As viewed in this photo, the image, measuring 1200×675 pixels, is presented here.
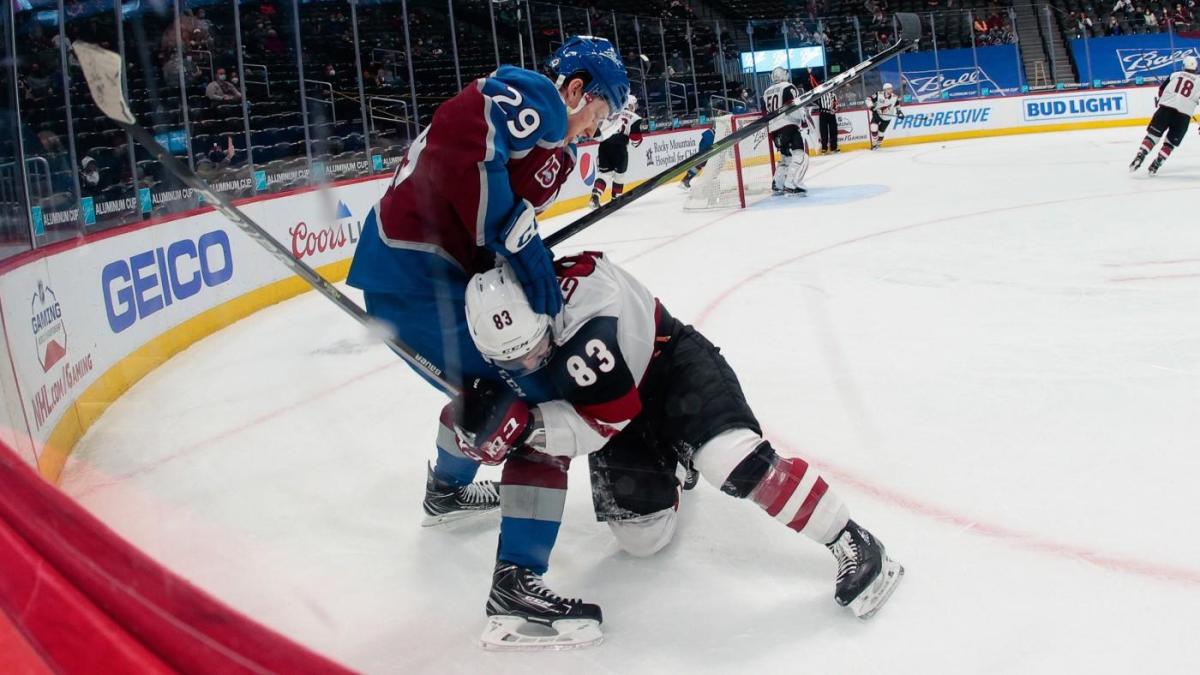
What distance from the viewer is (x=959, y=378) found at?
287 cm

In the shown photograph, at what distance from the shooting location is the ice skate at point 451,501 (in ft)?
6.68

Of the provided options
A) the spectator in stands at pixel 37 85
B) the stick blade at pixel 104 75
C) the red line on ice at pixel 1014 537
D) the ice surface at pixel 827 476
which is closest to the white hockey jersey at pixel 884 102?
the ice surface at pixel 827 476

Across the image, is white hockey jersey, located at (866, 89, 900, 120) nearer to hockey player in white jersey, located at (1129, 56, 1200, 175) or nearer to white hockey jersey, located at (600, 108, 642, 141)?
hockey player in white jersey, located at (1129, 56, 1200, 175)

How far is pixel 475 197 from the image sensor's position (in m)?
1.53

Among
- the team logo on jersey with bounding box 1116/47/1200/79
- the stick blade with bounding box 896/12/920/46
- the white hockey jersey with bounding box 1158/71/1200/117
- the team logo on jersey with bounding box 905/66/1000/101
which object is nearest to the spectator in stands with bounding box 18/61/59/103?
the stick blade with bounding box 896/12/920/46

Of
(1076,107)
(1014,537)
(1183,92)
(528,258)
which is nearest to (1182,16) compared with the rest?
(1076,107)

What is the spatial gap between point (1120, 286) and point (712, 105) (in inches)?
76.4

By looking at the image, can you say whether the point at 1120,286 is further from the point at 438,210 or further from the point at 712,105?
the point at 438,210

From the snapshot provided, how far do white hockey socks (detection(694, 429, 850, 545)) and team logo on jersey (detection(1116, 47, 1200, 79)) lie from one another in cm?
1553

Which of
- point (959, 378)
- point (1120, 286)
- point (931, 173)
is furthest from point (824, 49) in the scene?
point (959, 378)

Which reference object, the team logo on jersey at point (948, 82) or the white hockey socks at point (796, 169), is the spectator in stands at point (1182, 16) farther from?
the white hockey socks at point (796, 169)

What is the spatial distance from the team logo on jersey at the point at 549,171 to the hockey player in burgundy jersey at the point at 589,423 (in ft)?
0.51

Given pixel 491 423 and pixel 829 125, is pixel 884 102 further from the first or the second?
pixel 491 423

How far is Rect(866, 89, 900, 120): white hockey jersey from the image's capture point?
1360cm
